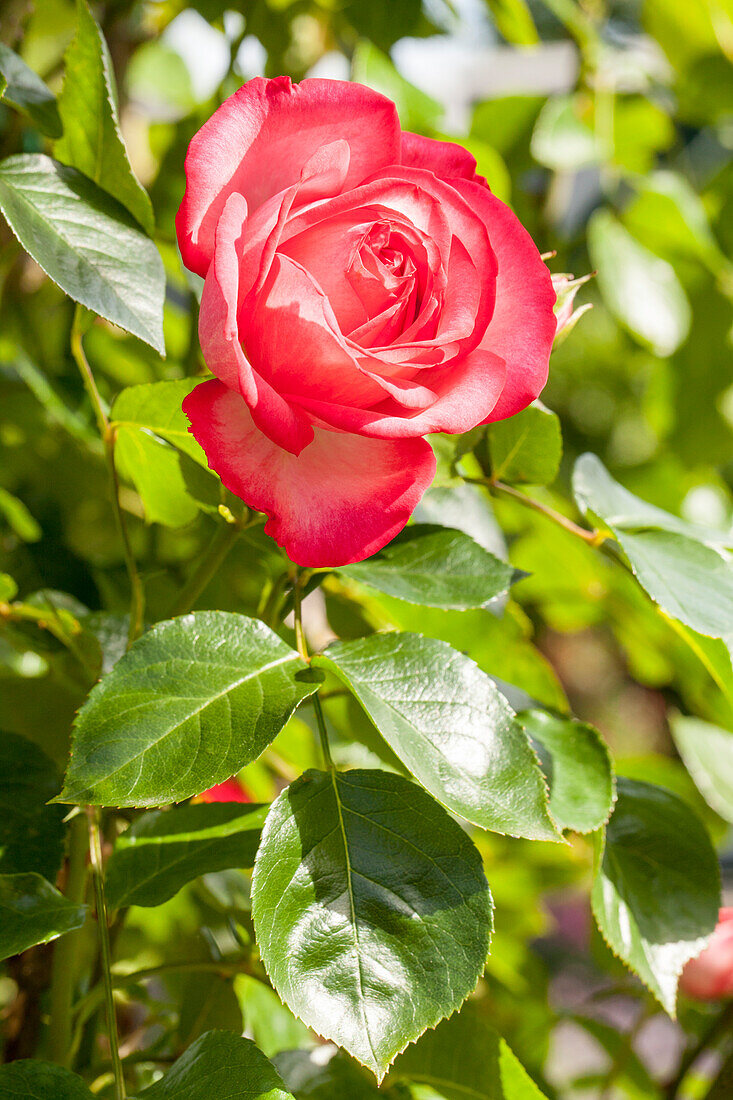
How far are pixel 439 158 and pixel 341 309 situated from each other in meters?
0.08

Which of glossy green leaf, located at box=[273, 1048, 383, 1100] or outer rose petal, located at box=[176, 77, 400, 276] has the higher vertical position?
outer rose petal, located at box=[176, 77, 400, 276]

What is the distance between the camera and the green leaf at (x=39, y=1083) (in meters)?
0.29

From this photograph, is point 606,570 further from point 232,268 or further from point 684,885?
point 232,268

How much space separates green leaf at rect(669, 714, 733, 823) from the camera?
568mm

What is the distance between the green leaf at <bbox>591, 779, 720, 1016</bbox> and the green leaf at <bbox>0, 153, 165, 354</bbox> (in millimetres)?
279

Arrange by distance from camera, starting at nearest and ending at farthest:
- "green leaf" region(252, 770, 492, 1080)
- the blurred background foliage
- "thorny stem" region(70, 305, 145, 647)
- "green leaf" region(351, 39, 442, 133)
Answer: "green leaf" region(252, 770, 492, 1080) < "thorny stem" region(70, 305, 145, 647) < the blurred background foliage < "green leaf" region(351, 39, 442, 133)

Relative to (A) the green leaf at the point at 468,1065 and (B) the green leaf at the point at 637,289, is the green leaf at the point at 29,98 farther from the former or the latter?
(B) the green leaf at the point at 637,289

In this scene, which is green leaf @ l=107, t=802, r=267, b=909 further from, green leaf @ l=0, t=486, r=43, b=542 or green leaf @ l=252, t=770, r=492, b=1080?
green leaf @ l=0, t=486, r=43, b=542

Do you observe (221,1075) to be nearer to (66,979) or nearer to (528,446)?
(66,979)

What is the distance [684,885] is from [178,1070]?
232mm

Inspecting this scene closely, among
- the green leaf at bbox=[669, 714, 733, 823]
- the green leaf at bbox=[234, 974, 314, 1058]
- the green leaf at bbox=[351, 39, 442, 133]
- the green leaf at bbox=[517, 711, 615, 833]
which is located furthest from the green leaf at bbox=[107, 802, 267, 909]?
the green leaf at bbox=[351, 39, 442, 133]

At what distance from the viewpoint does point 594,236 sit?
823mm

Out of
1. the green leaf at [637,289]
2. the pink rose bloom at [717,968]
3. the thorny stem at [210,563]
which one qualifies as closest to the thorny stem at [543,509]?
the thorny stem at [210,563]

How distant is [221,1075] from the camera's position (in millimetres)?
284
